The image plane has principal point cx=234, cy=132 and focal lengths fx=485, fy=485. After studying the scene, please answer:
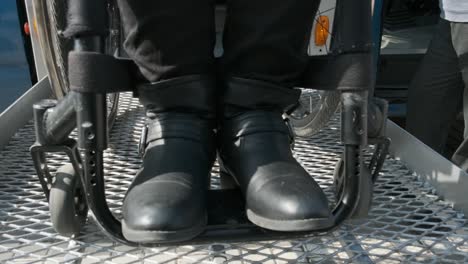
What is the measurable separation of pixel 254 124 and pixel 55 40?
0.67m

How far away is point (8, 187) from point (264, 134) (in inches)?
24.6

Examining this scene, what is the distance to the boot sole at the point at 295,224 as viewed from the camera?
0.67 metres

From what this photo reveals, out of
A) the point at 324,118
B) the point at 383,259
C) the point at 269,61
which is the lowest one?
the point at 383,259

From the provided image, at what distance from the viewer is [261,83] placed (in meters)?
0.83

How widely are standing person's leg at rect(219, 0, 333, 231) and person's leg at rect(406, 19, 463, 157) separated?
101cm

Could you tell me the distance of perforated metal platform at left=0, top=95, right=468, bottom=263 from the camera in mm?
859

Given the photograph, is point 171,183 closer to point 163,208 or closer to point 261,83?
point 163,208

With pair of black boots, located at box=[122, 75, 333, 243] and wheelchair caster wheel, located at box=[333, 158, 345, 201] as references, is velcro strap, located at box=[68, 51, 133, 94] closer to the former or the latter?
pair of black boots, located at box=[122, 75, 333, 243]

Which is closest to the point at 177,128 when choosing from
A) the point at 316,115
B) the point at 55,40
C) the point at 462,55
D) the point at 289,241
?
the point at 289,241

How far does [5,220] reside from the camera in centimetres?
95

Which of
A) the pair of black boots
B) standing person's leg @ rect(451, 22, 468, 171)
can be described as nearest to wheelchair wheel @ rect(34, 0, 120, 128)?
the pair of black boots

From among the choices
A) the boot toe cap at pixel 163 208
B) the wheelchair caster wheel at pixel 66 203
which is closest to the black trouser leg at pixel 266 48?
the boot toe cap at pixel 163 208

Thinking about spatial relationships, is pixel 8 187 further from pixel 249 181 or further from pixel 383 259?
pixel 383 259

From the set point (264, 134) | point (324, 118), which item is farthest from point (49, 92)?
point (264, 134)
